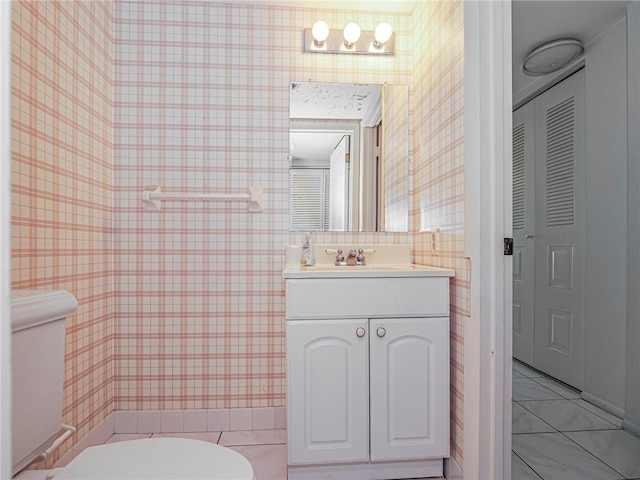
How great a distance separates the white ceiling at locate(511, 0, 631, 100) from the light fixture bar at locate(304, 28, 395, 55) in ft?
2.38

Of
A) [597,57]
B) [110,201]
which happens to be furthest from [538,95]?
[110,201]

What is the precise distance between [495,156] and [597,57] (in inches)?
61.3

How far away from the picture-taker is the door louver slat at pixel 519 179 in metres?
2.92

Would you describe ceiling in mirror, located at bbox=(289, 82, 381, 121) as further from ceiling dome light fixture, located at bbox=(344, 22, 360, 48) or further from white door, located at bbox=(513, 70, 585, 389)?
white door, located at bbox=(513, 70, 585, 389)

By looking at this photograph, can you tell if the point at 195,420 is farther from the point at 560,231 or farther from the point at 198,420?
the point at 560,231

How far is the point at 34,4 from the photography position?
1335 mm

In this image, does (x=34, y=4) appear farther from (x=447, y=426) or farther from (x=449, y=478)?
(x=449, y=478)

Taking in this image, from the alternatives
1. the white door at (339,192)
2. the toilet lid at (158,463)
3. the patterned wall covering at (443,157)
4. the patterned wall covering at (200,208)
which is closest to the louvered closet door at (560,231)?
the patterned wall covering at (443,157)

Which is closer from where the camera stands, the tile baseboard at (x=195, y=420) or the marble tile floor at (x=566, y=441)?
the marble tile floor at (x=566, y=441)

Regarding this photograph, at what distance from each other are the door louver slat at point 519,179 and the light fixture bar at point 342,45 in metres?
1.56

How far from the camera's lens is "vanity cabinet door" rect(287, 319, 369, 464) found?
144 centimetres

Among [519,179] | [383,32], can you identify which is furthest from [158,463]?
[519,179]

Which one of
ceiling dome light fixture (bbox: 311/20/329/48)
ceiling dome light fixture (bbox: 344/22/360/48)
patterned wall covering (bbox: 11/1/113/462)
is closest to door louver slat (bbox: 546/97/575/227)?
ceiling dome light fixture (bbox: 344/22/360/48)

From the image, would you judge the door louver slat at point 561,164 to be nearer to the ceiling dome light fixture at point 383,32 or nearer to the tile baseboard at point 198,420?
the ceiling dome light fixture at point 383,32
